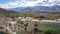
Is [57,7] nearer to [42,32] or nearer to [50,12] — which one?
[50,12]

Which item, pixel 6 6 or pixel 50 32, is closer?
pixel 50 32

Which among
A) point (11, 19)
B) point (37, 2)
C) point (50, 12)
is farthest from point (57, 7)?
point (11, 19)

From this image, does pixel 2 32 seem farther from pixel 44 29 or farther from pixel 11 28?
pixel 44 29

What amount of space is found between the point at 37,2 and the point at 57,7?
377mm

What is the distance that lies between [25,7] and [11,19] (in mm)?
340

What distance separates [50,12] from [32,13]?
0.33m

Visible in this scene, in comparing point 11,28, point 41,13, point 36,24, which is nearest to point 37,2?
point 41,13

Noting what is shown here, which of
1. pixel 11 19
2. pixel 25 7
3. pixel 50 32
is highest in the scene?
pixel 25 7

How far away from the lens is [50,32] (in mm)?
2916

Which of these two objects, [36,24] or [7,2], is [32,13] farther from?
[7,2]

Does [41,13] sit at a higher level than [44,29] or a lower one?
higher

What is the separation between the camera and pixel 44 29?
294cm

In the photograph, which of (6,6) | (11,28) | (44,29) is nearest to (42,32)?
(44,29)

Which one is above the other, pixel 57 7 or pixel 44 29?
pixel 57 7
